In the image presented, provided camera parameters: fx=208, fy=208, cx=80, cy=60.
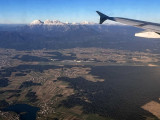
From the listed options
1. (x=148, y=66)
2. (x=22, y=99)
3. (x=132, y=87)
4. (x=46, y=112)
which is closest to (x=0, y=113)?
(x=22, y=99)

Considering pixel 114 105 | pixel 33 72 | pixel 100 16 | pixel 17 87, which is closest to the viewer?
pixel 100 16

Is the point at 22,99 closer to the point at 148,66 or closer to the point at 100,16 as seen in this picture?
the point at 100,16

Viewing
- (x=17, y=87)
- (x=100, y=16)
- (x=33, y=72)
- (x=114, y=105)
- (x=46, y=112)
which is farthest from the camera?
(x=33, y=72)

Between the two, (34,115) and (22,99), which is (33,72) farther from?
(34,115)

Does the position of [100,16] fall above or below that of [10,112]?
above

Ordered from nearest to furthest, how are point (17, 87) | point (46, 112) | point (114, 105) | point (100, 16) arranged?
point (100, 16)
point (46, 112)
point (114, 105)
point (17, 87)

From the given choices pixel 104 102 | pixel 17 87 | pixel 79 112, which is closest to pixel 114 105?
pixel 104 102

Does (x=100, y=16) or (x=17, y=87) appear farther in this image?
(x=17, y=87)

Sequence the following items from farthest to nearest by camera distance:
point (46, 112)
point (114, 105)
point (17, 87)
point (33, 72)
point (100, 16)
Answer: point (33, 72), point (17, 87), point (114, 105), point (46, 112), point (100, 16)

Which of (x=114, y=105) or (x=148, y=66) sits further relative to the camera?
(x=148, y=66)
